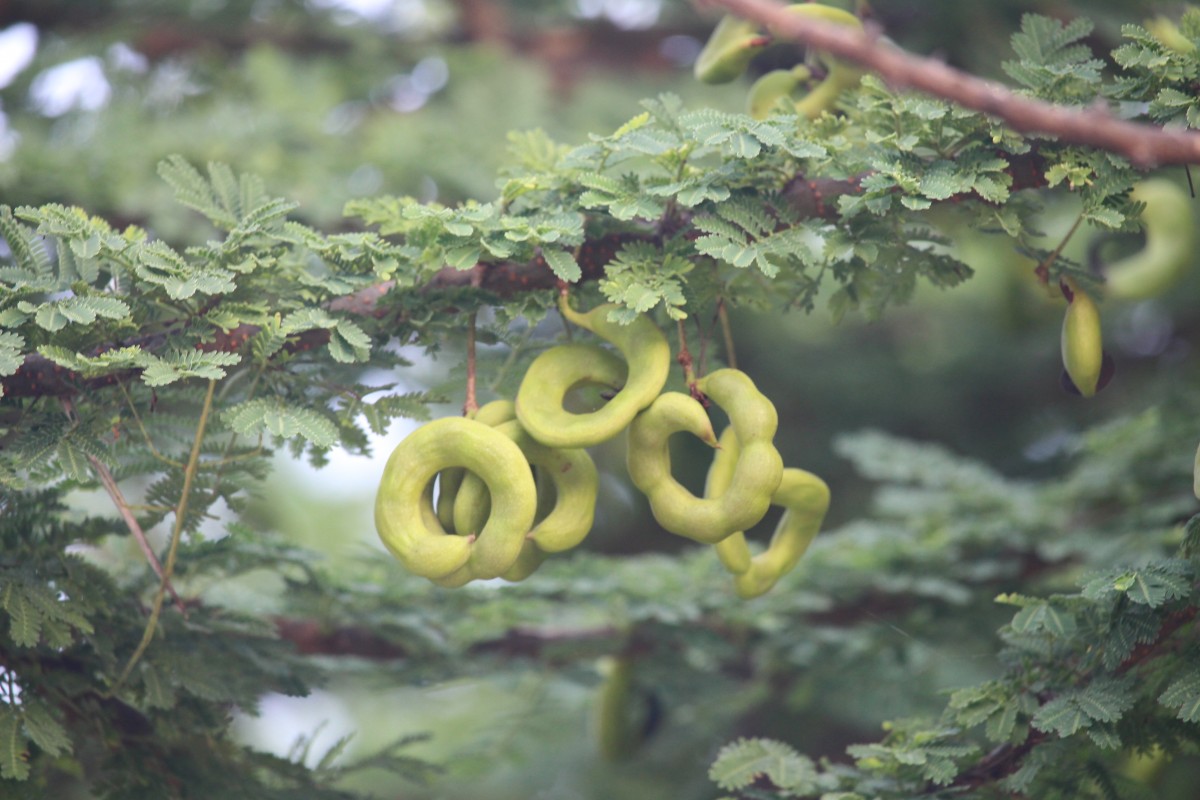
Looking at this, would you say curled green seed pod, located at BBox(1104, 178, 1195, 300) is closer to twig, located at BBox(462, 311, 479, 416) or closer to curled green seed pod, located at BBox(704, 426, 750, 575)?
curled green seed pod, located at BBox(704, 426, 750, 575)

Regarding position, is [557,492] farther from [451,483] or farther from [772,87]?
[772,87]

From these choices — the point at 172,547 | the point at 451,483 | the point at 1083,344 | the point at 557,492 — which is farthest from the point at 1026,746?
the point at 172,547

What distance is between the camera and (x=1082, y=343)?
1783mm

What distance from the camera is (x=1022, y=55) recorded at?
182 cm

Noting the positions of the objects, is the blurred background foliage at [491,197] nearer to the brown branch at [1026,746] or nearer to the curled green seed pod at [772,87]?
the brown branch at [1026,746]

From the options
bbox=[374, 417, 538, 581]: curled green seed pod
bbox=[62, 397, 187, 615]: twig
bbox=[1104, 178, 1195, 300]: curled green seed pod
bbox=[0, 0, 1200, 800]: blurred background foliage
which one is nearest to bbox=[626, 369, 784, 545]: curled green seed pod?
bbox=[374, 417, 538, 581]: curled green seed pod

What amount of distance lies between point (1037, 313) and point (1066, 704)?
299 cm

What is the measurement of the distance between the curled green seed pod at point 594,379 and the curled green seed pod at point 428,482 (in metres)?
0.08

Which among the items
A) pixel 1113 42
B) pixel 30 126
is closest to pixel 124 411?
pixel 30 126

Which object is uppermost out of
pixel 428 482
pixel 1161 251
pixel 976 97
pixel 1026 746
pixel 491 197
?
pixel 491 197

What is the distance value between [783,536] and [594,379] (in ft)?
1.50

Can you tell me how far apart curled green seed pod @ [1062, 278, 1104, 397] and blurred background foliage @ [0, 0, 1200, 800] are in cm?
129

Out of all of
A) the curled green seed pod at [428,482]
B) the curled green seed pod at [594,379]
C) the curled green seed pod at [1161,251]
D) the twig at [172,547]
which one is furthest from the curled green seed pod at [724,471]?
the curled green seed pod at [1161,251]

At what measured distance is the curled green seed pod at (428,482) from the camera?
5.24 ft
